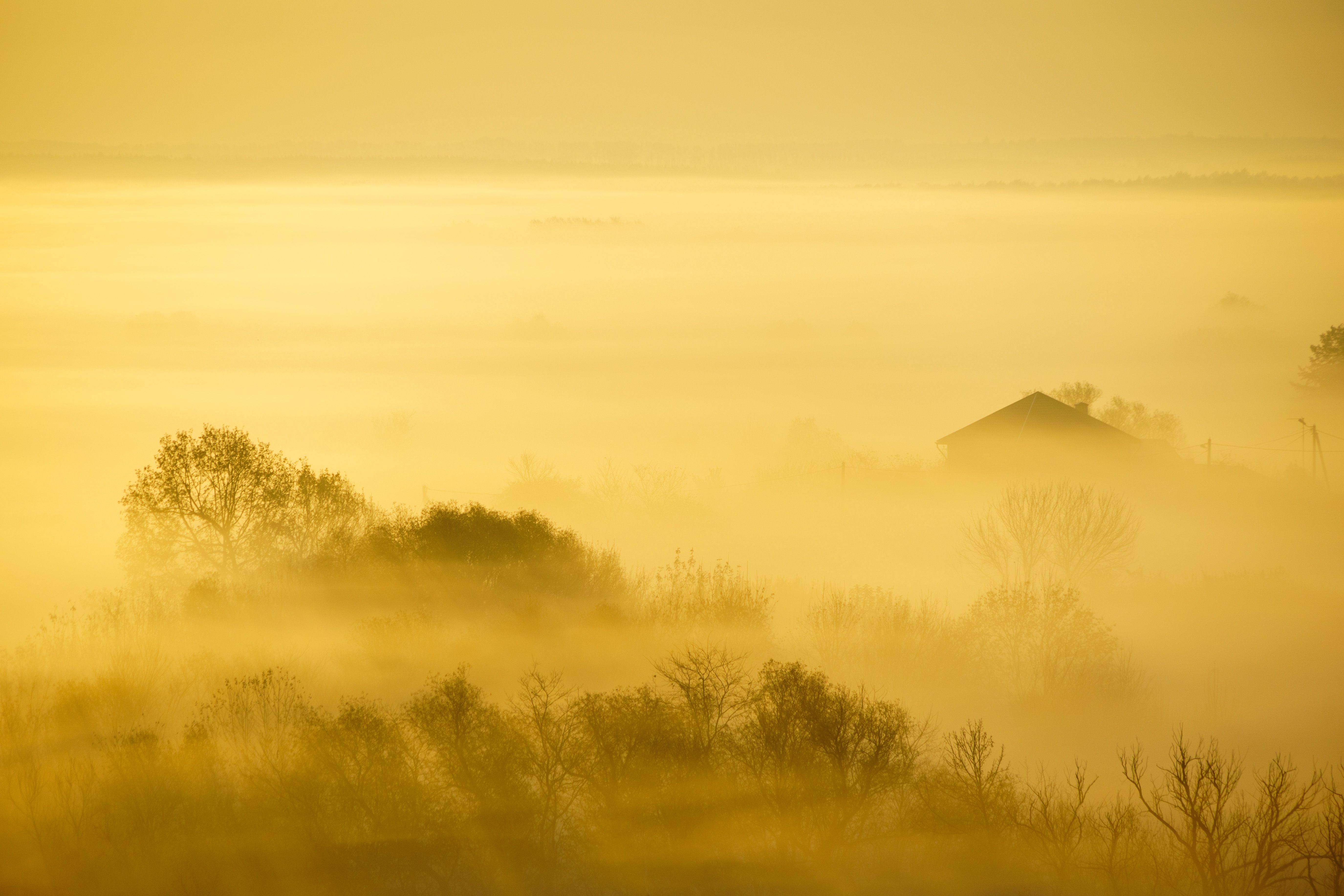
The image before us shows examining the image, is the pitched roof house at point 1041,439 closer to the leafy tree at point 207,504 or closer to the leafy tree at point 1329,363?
the leafy tree at point 207,504

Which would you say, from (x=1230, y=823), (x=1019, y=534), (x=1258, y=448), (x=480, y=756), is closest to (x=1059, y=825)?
(x=1230, y=823)

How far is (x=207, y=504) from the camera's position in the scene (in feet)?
160

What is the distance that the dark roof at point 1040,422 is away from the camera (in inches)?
3110

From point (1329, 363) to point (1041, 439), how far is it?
76.9m

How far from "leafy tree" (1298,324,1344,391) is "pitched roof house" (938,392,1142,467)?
2573 inches

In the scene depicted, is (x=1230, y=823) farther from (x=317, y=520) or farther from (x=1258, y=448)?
(x=1258, y=448)

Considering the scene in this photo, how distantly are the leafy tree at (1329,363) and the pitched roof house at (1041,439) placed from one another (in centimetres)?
6537

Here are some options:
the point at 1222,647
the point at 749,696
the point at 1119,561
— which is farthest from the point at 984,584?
the point at 749,696

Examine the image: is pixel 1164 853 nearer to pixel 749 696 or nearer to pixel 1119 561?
pixel 749 696

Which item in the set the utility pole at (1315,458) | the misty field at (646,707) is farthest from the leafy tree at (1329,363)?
the misty field at (646,707)

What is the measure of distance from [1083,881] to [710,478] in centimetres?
9368

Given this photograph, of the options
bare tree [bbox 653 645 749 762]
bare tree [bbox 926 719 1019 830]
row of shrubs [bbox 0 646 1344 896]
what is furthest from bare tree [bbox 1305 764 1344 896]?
bare tree [bbox 653 645 749 762]

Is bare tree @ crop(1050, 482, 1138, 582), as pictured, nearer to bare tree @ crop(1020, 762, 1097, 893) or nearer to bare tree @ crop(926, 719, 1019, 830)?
bare tree @ crop(1020, 762, 1097, 893)

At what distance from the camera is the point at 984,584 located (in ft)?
245
